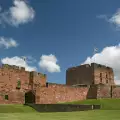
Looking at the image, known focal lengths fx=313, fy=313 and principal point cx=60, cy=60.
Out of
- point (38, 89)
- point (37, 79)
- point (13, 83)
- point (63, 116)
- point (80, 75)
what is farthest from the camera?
point (80, 75)

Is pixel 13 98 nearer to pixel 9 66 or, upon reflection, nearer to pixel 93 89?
pixel 9 66

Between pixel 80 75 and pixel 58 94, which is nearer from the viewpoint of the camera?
pixel 58 94

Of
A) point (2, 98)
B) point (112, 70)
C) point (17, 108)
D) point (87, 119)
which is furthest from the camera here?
point (112, 70)

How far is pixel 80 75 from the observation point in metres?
67.5

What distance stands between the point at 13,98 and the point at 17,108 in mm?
8555

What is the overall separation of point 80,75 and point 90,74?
8.98 ft

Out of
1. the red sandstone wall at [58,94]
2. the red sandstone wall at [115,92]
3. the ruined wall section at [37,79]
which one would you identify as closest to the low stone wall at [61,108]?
the red sandstone wall at [58,94]

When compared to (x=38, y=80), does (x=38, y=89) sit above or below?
below

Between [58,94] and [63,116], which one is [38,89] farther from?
[63,116]

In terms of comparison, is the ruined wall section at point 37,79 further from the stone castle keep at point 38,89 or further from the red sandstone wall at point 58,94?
the red sandstone wall at point 58,94

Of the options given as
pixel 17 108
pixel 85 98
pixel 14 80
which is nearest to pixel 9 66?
pixel 14 80

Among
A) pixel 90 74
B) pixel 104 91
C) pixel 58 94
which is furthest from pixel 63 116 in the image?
pixel 90 74

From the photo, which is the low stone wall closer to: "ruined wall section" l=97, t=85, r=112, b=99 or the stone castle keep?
the stone castle keep

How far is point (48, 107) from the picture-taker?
3934cm
